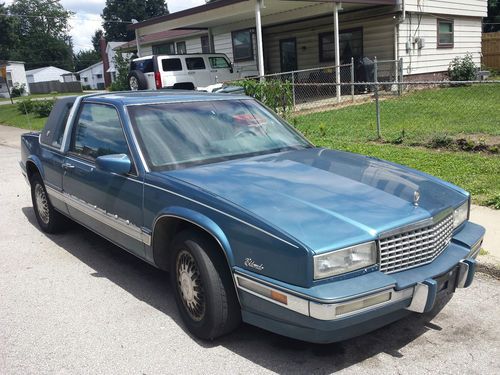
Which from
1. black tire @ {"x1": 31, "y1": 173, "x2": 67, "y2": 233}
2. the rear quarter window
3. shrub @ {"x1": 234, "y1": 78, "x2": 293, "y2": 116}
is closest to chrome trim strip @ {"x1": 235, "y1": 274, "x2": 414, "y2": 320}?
black tire @ {"x1": 31, "y1": 173, "x2": 67, "y2": 233}

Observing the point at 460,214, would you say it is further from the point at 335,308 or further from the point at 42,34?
the point at 42,34

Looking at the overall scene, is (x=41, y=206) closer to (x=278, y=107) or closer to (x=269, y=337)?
(x=269, y=337)

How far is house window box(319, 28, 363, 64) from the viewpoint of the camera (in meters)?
19.0

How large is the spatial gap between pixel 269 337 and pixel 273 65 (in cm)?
2019

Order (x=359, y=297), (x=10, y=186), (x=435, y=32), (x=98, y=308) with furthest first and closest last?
1. (x=435, y=32)
2. (x=10, y=186)
3. (x=98, y=308)
4. (x=359, y=297)

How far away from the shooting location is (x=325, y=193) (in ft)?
11.0

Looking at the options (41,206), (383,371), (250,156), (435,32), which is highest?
(435,32)

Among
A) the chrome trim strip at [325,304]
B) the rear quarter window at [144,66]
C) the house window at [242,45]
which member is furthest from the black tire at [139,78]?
the chrome trim strip at [325,304]

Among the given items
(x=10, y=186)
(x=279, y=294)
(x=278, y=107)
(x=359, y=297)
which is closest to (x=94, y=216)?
(x=279, y=294)

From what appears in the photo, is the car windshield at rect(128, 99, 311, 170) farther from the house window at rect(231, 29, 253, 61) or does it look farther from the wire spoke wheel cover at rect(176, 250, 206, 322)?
the house window at rect(231, 29, 253, 61)

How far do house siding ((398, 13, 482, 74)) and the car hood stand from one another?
15.1 meters

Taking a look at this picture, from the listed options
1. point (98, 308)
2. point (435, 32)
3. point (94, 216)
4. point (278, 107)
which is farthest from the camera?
point (435, 32)

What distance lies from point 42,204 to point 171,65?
12.4 m

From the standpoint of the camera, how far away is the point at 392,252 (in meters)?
2.99
